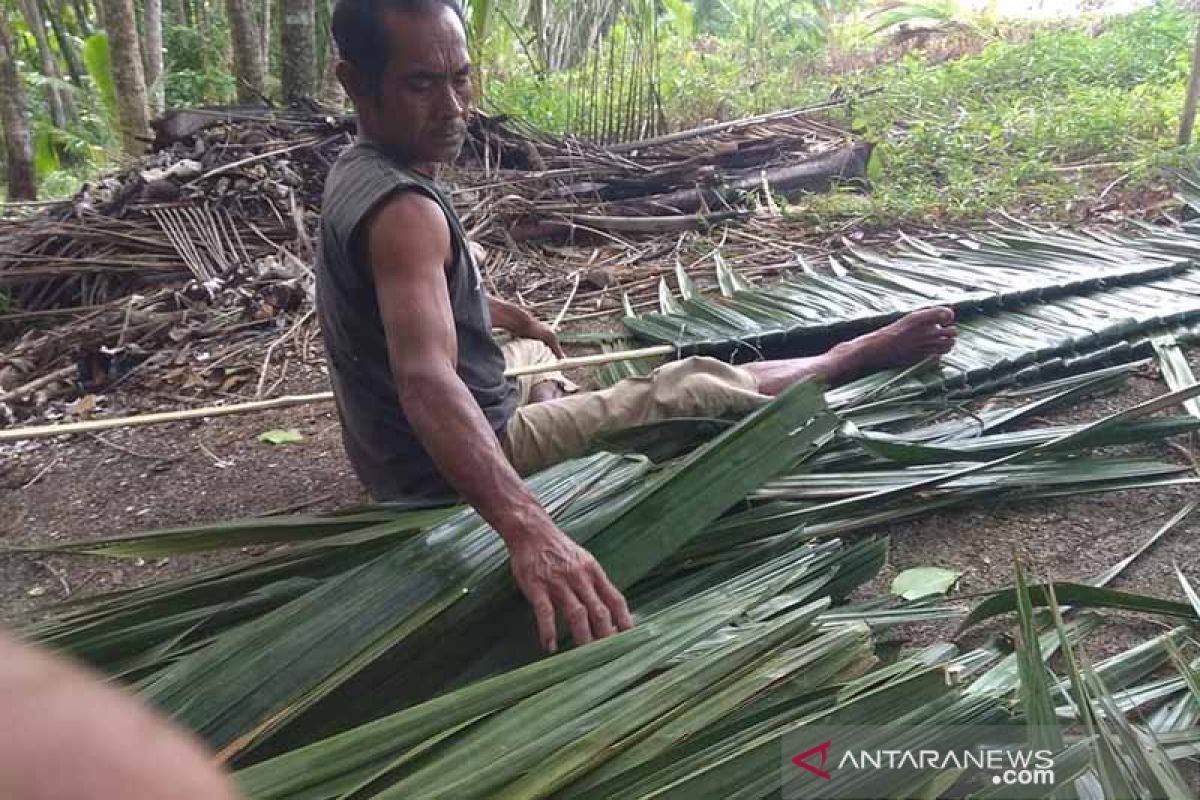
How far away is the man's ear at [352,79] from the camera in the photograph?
173 centimetres

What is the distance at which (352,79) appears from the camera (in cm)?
174

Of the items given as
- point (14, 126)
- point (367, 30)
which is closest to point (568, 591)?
point (367, 30)

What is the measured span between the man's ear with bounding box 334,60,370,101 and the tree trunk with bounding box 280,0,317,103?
3.58 meters

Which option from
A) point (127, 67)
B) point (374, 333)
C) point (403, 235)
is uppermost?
point (127, 67)

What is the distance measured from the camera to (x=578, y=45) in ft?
23.7

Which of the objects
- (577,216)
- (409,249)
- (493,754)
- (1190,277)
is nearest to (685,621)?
(493,754)

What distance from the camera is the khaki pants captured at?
2.06 meters

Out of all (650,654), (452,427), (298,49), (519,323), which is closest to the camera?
(650,654)

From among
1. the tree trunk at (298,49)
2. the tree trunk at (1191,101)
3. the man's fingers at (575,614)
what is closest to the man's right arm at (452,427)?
the man's fingers at (575,614)

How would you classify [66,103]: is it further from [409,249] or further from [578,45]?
[409,249]

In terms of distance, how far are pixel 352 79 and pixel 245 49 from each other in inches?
180

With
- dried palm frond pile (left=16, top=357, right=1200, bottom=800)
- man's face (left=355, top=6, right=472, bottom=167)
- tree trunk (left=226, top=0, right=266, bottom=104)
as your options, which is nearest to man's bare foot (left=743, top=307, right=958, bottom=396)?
dried palm frond pile (left=16, top=357, right=1200, bottom=800)

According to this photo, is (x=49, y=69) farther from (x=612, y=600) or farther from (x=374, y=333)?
(x=612, y=600)

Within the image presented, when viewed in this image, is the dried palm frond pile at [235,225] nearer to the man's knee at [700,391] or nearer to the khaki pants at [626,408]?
the khaki pants at [626,408]
